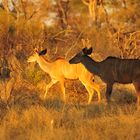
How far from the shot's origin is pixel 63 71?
1516cm

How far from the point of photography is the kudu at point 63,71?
14.2 metres

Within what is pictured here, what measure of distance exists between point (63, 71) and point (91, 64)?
5.47 ft

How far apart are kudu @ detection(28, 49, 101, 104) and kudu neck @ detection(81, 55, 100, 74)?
0.35 meters

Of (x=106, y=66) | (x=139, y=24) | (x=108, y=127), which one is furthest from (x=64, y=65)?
(x=139, y=24)

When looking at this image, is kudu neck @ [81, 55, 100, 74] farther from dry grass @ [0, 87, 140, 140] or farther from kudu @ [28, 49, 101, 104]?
dry grass @ [0, 87, 140, 140]

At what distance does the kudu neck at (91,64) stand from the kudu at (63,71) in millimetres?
353

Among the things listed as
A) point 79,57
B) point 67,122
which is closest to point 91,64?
point 79,57

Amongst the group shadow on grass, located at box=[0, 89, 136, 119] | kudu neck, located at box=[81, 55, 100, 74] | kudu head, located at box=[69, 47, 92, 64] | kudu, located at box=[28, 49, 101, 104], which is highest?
kudu head, located at box=[69, 47, 92, 64]

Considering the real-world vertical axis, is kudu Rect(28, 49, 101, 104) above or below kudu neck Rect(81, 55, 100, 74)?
below

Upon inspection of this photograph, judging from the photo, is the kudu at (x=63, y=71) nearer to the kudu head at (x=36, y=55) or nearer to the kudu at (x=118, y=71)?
the kudu head at (x=36, y=55)

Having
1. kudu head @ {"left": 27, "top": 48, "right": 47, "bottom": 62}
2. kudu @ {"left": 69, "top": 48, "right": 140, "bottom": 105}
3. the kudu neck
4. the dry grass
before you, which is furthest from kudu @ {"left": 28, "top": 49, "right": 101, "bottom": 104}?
the dry grass

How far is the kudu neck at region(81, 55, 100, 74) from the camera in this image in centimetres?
1338

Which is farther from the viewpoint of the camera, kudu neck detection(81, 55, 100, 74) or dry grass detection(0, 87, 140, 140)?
kudu neck detection(81, 55, 100, 74)

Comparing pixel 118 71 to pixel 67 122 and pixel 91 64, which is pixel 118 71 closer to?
pixel 91 64
